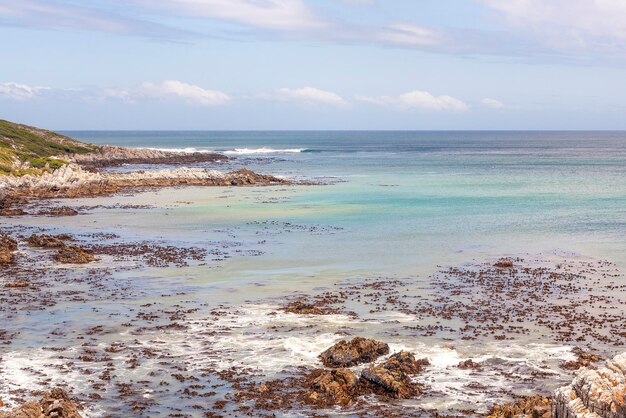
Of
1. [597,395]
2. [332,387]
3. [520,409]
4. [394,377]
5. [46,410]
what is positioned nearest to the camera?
[597,395]

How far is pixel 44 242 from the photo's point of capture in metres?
47.2

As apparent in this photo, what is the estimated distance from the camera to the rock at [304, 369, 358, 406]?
68.2 ft

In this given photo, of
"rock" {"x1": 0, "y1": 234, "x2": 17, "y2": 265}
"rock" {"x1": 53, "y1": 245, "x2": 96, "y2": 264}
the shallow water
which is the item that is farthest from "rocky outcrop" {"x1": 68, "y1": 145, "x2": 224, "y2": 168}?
"rock" {"x1": 53, "y1": 245, "x2": 96, "y2": 264}

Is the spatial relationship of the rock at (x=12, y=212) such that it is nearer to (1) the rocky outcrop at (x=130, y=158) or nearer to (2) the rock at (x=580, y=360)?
(2) the rock at (x=580, y=360)

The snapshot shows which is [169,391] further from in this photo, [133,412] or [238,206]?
[238,206]

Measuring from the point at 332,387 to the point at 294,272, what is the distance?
62.6 feet

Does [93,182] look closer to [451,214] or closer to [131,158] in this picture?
[451,214]

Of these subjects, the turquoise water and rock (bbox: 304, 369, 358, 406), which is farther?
the turquoise water

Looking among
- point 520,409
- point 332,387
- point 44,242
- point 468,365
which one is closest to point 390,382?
point 332,387

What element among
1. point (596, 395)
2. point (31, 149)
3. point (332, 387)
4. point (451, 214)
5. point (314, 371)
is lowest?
point (314, 371)

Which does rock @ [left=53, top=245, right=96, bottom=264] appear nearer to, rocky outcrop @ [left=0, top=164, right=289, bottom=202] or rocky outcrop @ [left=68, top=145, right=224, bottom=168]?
rocky outcrop @ [left=0, top=164, right=289, bottom=202]

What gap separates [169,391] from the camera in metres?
21.7

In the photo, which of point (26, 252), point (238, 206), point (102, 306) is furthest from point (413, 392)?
point (238, 206)

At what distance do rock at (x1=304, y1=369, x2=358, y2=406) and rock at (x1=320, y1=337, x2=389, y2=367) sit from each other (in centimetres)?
137
